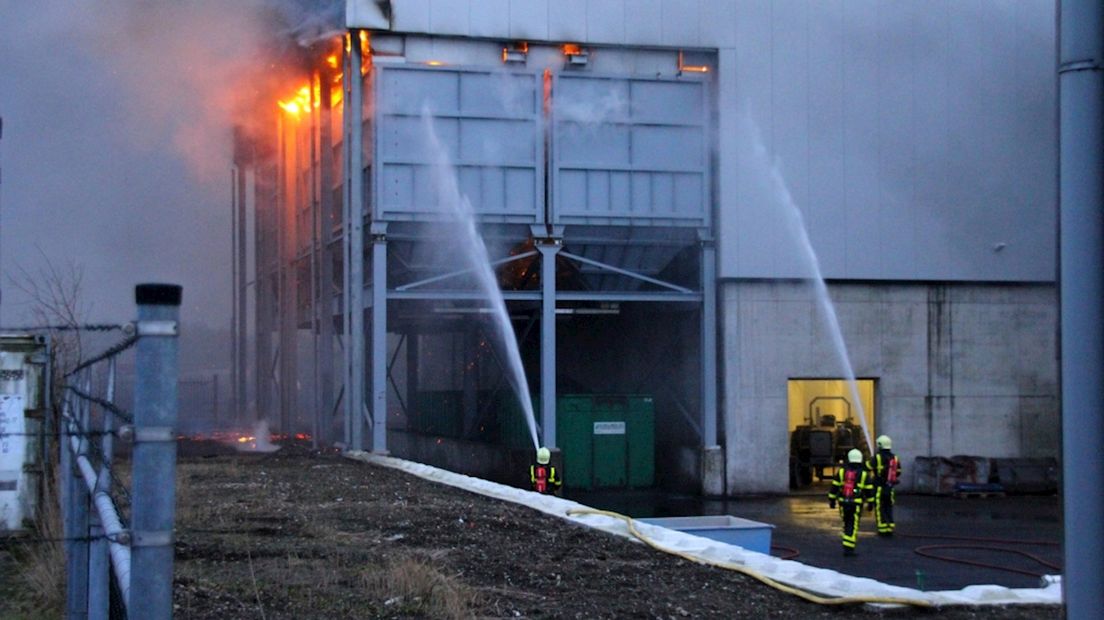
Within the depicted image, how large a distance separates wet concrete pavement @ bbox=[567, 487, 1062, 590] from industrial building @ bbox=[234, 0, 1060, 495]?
171 cm

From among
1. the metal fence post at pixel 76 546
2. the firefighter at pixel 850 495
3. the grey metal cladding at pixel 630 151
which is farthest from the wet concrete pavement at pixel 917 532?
the metal fence post at pixel 76 546

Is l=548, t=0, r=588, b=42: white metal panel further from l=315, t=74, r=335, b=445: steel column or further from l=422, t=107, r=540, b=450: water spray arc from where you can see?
l=315, t=74, r=335, b=445: steel column

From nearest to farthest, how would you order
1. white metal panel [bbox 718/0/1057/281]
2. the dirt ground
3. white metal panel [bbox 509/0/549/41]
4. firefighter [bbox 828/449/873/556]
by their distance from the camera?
the dirt ground < firefighter [bbox 828/449/873/556] < white metal panel [bbox 509/0/549/41] < white metal panel [bbox 718/0/1057/281]

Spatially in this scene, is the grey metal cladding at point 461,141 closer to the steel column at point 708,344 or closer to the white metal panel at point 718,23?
the steel column at point 708,344

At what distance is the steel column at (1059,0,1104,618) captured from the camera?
11.2 ft

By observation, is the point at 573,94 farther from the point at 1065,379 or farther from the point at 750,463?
the point at 1065,379

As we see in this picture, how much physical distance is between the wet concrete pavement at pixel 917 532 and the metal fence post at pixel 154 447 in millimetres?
9356

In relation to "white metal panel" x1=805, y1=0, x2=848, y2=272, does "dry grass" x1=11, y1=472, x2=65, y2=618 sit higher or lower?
lower

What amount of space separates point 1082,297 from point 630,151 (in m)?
23.5

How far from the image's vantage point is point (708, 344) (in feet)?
89.0

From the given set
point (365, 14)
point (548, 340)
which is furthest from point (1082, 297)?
point (365, 14)

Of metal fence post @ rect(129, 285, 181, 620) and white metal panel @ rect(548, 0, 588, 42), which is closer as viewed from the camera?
metal fence post @ rect(129, 285, 181, 620)

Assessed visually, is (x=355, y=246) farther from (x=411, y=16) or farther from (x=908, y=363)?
(x=908, y=363)

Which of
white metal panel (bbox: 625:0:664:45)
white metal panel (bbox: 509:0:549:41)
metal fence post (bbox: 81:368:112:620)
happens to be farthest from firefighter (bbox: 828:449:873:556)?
metal fence post (bbox: 81:368:112:620)
